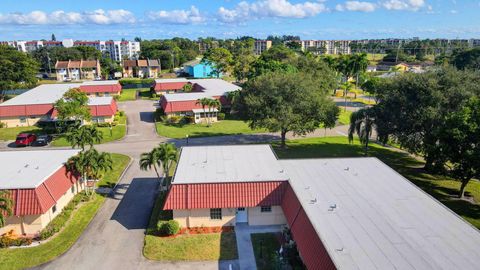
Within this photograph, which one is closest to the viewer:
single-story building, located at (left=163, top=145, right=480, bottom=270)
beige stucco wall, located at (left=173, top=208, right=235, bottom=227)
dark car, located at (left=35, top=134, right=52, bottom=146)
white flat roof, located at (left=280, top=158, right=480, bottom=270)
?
white flat roof, located at (left=280, top=158, right=480, bottom=270)

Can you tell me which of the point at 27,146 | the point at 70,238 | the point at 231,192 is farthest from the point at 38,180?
the point at 27,146

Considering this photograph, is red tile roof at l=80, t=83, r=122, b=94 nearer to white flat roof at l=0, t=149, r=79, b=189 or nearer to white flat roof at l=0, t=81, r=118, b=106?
white flat roof at l=0, t=81, r=118, b=106

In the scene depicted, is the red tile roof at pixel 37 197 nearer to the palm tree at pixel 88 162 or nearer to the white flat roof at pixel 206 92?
the palm tree at pixel 88 162

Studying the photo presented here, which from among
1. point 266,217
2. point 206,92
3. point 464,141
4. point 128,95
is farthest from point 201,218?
point 128,95

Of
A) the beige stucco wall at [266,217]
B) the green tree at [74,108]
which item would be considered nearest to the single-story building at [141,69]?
the green tree at [74,108]

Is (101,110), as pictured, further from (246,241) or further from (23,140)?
(246,241)

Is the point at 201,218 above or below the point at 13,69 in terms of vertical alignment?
below

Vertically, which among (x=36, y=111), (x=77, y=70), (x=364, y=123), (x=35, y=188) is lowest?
(x=35, y=188)

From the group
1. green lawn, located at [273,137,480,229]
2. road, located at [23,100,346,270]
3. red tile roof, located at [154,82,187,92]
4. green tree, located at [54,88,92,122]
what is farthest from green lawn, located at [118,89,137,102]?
green lawn, located at [273,137,480,229]
